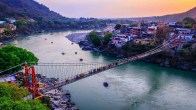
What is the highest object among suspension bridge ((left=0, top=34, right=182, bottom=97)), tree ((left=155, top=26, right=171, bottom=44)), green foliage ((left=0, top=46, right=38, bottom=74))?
tree ((left=155, top=26, right=171, bottom=44))

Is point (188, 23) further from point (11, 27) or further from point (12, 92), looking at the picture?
point (11, 27)

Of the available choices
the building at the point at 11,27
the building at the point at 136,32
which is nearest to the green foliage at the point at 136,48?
the building at the point at 136,32

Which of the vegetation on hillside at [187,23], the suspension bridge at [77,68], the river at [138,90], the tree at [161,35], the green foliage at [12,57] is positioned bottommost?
the river at [138,90]

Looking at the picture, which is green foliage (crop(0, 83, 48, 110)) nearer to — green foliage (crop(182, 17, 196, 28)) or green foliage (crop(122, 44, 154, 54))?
green foliage (crop(122, 44, 154, 54))

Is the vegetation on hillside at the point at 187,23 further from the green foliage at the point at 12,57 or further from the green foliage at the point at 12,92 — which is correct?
the green foliage at the point at 12,92

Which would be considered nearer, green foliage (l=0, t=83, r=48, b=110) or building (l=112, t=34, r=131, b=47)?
green foliage (l=0, t=83, r=48, b=110)

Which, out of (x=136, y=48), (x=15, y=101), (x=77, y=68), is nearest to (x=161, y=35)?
(x=136, y=48)

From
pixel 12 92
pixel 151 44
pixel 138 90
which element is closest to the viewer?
pixel 12 92

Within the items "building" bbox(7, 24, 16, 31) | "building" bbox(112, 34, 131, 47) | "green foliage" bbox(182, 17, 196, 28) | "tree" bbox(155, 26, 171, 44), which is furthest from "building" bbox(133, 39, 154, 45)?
"building" bbox(7, 24, 16, 31)
